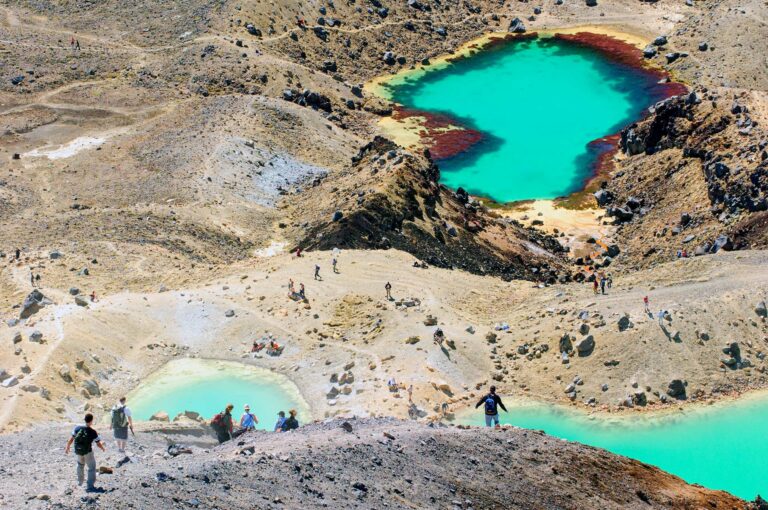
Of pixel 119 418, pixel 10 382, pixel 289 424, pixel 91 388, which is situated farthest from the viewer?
pixel 91 388

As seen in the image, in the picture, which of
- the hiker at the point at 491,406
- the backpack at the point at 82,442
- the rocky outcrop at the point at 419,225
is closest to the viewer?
the backpack at the point at 82,442

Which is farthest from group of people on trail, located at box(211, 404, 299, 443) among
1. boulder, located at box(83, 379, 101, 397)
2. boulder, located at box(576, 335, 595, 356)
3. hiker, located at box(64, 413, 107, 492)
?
boulder, located at box(576, 335, 595, 356)

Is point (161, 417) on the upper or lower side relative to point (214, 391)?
lower

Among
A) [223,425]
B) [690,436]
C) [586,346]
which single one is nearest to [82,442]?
[223,425]

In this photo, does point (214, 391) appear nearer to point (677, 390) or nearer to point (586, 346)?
point (586, 346)

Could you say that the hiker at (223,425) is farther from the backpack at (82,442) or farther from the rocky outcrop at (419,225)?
the rocky outcrop at (419,225)

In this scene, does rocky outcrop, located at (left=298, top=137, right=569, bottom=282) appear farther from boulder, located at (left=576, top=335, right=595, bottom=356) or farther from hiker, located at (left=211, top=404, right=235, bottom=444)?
hiker, located at (left=211, top=404, right=235, bottom=444)

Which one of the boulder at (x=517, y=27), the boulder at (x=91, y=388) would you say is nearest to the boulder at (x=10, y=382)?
the boulder at (x=91, y=388)
